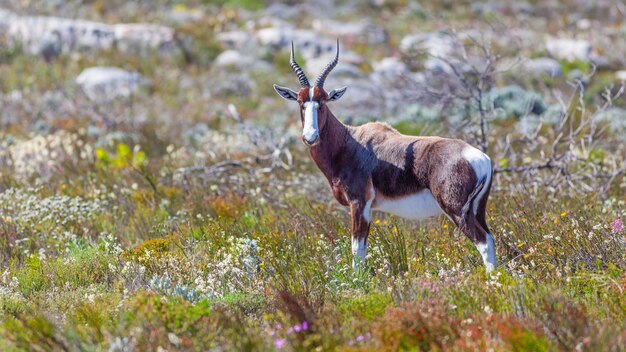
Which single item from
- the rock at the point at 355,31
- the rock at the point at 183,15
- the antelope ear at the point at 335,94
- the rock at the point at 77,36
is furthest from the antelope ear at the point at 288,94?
the rock at the point at 183,15

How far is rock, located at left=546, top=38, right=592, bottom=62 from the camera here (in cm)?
2278

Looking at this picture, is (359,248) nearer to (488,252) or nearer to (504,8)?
(488,252)

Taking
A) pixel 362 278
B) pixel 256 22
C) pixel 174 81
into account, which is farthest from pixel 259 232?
pixel 256 22

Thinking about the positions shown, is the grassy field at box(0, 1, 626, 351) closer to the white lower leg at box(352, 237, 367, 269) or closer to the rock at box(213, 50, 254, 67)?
the white lower leg at box(352, 237, 367, 269)


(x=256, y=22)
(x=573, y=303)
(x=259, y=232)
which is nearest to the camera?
(x=573, y=303)

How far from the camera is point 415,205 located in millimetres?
6082

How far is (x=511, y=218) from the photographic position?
6.99 m

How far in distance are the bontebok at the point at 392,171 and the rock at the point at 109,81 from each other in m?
11.7

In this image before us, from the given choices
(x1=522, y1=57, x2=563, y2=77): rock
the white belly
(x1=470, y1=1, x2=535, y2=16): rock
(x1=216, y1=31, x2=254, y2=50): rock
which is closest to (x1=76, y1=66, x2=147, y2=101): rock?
(x1=216, y1=31, x2=254, y2=50): rock

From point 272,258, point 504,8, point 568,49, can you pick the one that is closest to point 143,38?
point 568,49

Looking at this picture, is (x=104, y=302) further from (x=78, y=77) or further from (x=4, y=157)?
(x=78, y=77)

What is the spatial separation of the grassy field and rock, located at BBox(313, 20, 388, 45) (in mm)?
11870

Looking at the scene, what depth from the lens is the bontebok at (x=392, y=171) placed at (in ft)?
18.8

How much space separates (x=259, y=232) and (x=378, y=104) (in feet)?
31.6
